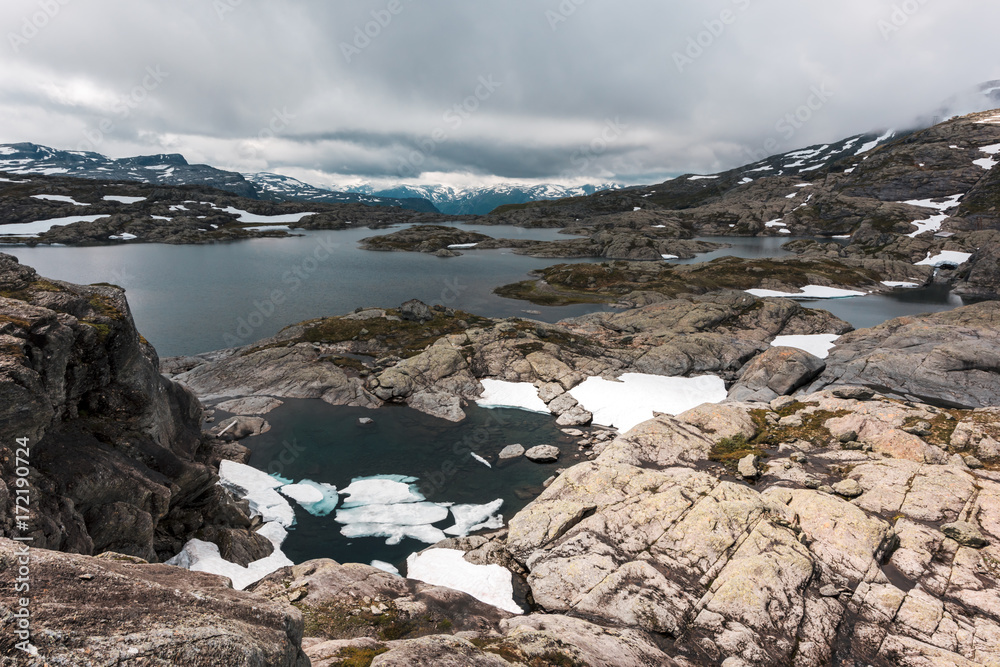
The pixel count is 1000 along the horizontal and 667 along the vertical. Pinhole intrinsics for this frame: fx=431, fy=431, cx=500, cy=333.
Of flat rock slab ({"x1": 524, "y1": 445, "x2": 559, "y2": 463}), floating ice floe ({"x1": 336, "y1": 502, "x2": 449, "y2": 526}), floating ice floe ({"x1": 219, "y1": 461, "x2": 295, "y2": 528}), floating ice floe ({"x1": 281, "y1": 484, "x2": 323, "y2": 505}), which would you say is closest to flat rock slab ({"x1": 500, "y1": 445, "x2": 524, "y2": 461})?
flat rock slab ({"x1": 524, "y1": 445, "x2": 559, "y2": 463})

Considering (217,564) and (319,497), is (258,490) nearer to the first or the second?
(319,497)

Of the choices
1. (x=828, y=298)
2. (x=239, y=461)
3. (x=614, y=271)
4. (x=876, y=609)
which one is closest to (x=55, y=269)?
(x=239, y=461)

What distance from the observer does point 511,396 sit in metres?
49.3

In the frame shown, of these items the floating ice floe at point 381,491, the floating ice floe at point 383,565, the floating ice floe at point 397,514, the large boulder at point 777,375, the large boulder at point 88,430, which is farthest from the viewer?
the large boulder at point 777,375

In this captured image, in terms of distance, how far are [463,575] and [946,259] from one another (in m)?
202

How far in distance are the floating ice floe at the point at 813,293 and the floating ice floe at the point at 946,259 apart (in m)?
54.9

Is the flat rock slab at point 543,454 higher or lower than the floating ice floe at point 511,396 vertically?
lower

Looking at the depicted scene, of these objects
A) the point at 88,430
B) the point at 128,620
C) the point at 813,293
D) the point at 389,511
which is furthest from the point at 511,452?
the point at 813,293

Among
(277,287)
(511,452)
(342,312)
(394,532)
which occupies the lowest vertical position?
(394,532)

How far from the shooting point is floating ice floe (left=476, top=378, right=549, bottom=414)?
4781 centimetres

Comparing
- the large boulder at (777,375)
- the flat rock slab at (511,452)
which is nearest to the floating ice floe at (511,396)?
the flat rock slab at (511,452)

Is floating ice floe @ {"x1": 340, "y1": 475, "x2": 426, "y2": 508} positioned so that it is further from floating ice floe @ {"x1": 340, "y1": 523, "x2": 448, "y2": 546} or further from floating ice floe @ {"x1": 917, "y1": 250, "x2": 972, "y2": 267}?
floating ice floe @ {"x1": 917, "y1": 250, "x2": 972, "y2": 267}

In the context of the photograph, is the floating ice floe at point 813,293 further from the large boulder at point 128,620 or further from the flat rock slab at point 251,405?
the large boulder at point 128,620

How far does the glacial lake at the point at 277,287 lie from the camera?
78.9m
